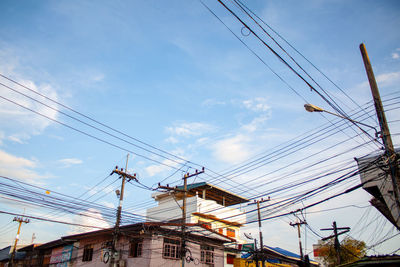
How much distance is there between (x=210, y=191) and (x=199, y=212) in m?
5.85

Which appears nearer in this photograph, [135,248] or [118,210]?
[118,210]

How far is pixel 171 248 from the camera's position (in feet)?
78.4

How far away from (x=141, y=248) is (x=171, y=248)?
2.58m

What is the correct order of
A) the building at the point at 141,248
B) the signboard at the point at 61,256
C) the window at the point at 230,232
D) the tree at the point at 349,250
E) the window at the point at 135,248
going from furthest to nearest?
the window at the point at 230,232, the tree at the point at 349,250, the signboard at the point at 61,256, the window at the point at 135,248, the building at the point at 141,248

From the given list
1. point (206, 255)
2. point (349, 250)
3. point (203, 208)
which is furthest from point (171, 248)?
point (349, 250)

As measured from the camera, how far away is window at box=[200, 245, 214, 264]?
26.2 m

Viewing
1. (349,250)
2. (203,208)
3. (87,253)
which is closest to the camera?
(87,253)

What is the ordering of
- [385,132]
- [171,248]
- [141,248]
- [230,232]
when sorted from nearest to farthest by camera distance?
[385,132], [141,248], [171,248], [230,232]

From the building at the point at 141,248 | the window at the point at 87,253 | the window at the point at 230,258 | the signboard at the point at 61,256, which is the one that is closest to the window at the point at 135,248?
the building at the point at 141,248

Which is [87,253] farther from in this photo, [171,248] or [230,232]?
[230,232]

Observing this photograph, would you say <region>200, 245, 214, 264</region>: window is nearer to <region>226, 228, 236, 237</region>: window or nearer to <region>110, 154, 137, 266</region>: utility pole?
<region>110, 154, 137, 266</region>: utility pole

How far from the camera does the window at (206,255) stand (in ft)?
85.9

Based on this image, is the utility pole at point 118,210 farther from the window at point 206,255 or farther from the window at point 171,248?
the window at point 206,255

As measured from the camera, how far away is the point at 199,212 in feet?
123
